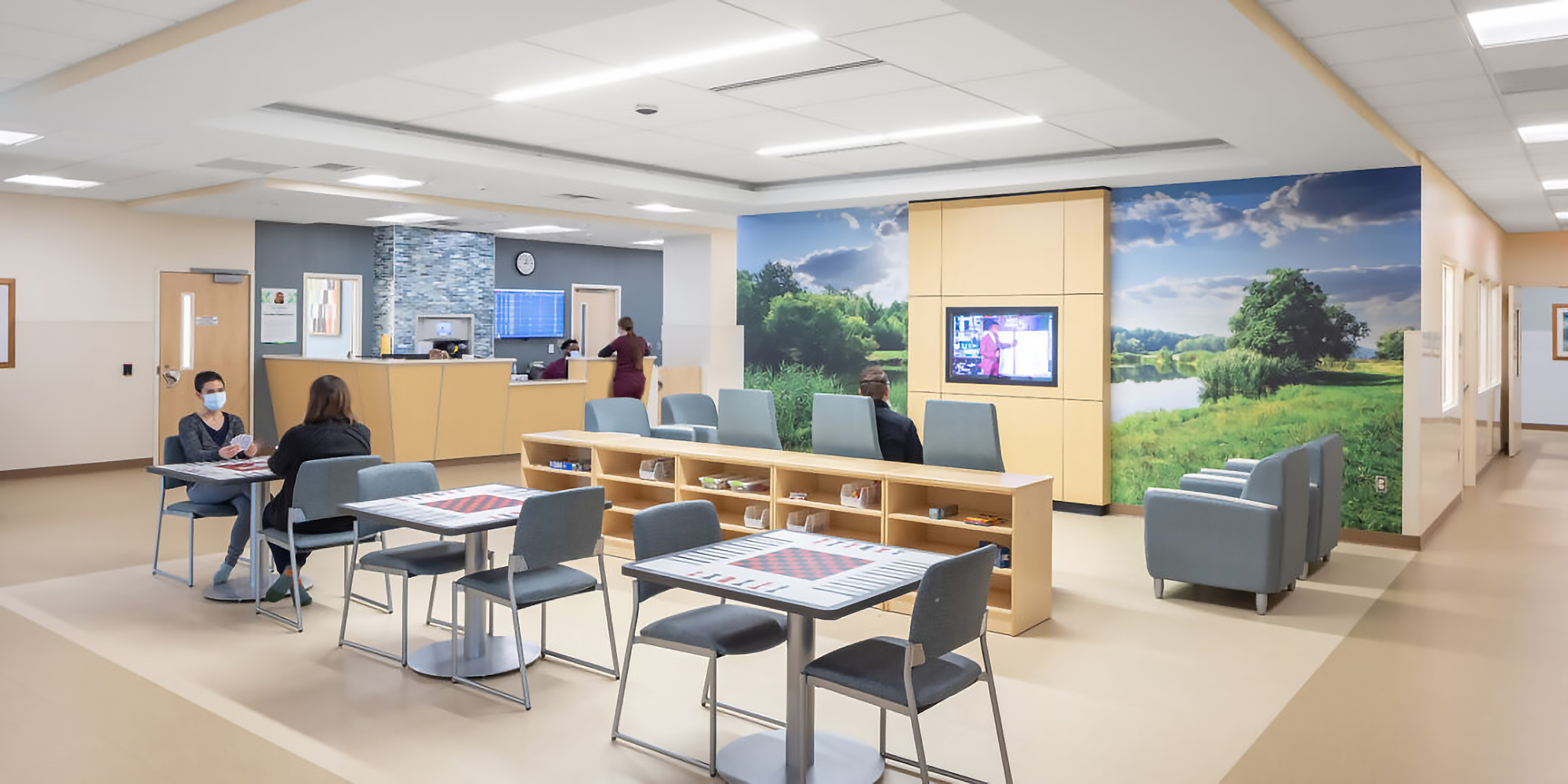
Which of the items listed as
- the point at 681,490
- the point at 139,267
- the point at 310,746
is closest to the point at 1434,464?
the point at 681,490

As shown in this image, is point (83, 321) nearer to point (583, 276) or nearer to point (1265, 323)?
point (583, 276)

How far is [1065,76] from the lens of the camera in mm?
5375

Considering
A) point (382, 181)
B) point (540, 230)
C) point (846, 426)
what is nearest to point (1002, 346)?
point (846, 426)

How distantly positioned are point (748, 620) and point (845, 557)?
0.41 m

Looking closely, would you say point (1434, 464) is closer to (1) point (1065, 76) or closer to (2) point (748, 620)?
(1) point (1065, 76)

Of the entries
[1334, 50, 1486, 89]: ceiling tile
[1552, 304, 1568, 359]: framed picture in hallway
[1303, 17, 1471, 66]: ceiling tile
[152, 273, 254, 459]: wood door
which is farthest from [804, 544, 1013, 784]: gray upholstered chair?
[1552, 304, 1568, 359]: framed picture in hallway

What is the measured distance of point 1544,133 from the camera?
664 cm

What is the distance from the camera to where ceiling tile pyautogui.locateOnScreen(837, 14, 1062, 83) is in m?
4.56

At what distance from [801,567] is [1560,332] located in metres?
16.4

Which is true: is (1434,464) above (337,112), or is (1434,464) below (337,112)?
below

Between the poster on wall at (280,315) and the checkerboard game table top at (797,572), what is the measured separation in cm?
951

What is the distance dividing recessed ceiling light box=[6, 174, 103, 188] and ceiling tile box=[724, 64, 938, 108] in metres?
6.45

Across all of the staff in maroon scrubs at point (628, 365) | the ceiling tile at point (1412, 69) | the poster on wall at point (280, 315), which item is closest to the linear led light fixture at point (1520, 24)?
the ceiling tile at point (1412, 69)

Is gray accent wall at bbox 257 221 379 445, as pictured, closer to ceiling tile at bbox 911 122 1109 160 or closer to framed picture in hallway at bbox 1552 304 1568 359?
ceiling tile at bbox 911 122 1109 160
